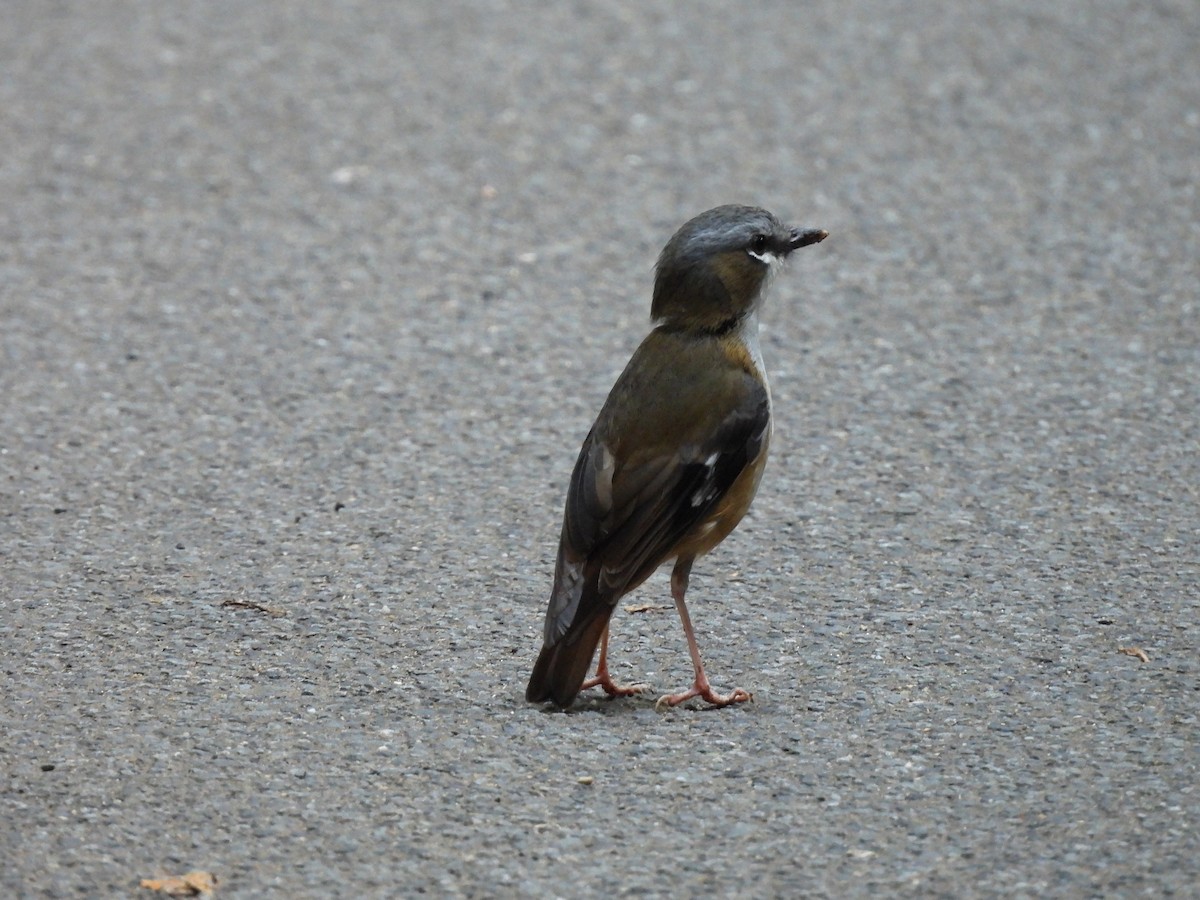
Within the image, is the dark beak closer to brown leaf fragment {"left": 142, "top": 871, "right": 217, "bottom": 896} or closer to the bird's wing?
the bird's wing

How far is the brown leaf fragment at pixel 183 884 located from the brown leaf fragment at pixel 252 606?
1.62 m

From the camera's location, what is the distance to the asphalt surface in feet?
15.0

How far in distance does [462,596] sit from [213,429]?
1.77 m

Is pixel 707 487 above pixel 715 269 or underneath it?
underneath

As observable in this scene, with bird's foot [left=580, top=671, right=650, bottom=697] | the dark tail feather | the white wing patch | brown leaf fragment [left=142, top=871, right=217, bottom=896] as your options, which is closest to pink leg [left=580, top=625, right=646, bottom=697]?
bird's foot [left=580, top=671, right=650, bottom=697]

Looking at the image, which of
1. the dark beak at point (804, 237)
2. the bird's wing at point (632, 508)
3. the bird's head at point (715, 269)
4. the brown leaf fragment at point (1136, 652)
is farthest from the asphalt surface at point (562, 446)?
the bird's head at point (715, 269)

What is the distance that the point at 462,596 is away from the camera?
599 cm

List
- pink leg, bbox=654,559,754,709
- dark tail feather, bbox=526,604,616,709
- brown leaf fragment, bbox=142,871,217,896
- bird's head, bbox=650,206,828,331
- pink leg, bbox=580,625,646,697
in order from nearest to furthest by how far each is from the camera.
Result: brown leaf fragment, bbox=142,871,217,896
dark tail feather, bbox=526,604,616,709
pink leg, bbox=654,559,754,709
pink leg, bbox=580,625,646,697
bird's head, bbox=650,206,828,331

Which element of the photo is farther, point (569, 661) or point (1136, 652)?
point (1136, 652)

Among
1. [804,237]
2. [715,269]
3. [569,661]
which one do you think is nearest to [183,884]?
[569,661]

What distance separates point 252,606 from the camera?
5863 mm

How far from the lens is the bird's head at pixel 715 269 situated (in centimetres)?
562

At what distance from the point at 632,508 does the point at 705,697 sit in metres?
0.59

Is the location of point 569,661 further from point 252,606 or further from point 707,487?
point 252,606
